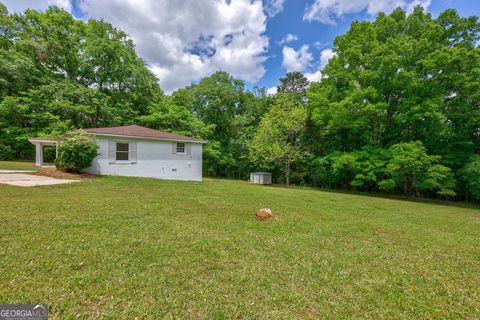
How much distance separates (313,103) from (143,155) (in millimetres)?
15003

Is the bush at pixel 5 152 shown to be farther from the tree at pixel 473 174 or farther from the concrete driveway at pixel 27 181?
the tree at pixel 473 174

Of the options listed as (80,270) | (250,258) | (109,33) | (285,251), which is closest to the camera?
(80,270)

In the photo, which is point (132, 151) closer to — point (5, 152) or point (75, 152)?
point (75, 152)

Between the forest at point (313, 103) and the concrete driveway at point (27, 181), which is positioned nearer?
the concrete driveway at point (27, 181)

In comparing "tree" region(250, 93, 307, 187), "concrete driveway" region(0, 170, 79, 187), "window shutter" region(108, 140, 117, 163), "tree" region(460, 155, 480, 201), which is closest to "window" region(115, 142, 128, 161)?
"window shutter" region(108, 140, 117, 163)

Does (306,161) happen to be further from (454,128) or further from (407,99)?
(454,128)

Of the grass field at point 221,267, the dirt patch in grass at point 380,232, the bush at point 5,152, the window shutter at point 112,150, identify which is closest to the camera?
the grass field at point 221,267

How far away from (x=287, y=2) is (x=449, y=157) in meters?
15.5

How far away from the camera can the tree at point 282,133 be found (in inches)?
734

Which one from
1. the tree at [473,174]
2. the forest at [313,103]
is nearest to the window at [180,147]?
the forest at [313,103]

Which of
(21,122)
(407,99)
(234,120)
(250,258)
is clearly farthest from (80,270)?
(21,122)

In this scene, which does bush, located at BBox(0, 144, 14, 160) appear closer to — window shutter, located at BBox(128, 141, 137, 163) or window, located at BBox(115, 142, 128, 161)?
window, located at BBox(115, 142, 128, 161)

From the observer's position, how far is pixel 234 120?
83.0 feet

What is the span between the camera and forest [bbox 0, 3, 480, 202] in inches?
524
